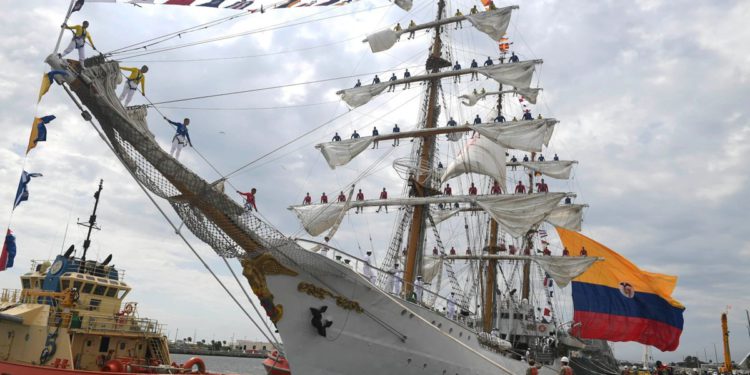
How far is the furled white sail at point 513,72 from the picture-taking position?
2912cm

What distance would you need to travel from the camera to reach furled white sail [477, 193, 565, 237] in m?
26.8

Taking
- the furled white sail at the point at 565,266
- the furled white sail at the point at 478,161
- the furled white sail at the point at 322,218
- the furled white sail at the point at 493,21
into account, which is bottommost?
the furled white sail at the point at 565,266

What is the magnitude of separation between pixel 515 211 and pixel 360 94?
10394mm

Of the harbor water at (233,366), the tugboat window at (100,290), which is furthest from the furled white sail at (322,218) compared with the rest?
the harbor water at (233,366)

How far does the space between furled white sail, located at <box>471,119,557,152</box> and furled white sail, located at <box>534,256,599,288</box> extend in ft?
20.9

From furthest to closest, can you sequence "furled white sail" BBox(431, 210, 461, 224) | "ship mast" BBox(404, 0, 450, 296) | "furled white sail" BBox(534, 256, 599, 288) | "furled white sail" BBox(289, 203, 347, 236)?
"furled white sail" BBox(431, 210, 461, 224) → "furled white sail" BBox(534, 256, 599, 288) → "furled white sail" BBox(289, 203, 347, 236) → "ship mast" BBox(404, 0, 450, 296)

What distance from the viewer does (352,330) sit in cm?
1619

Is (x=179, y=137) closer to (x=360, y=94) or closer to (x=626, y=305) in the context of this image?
(x=360, y=94)

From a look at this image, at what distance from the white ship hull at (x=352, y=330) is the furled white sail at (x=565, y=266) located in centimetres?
1432

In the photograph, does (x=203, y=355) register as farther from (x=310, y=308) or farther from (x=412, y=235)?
(x=310, y=308)

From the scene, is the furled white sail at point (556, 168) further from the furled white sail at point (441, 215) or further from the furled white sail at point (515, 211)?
the furled white sail at point (515, 211)

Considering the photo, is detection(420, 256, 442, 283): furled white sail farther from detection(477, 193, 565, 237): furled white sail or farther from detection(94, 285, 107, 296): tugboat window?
detection(94, 285, 107, 296): tugboat window

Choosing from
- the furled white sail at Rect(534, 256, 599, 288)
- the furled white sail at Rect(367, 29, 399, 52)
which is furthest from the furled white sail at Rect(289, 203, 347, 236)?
the furled white sail at Rect(534, 256, 599, 288)

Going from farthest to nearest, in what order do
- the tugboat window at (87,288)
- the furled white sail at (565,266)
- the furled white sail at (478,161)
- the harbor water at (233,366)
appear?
1. the harbor water at (233,366)
2. the furled white sail at (478,161)
3. the furled white sail at (565,266)
4. the tugboat window at (87,288)
